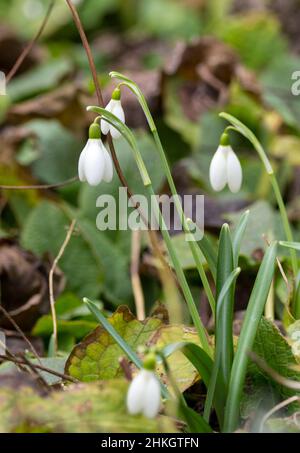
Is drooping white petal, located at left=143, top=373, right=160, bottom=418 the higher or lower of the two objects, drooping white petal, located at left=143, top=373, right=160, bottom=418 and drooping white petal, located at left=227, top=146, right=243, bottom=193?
the lower

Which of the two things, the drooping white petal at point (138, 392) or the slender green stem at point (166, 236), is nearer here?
the drooping white petal at point (138, 392)

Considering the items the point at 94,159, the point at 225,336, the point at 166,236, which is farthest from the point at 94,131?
the point at 225,336

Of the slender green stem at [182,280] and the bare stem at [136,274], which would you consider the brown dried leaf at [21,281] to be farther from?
the slender green stem at [182,280]

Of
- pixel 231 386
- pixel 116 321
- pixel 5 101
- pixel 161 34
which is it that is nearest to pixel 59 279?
pixel 116 321

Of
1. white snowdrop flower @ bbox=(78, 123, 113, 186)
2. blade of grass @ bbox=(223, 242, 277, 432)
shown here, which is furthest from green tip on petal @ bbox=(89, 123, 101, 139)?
blade of grass @ bbox=(223, 242, 277, 432)

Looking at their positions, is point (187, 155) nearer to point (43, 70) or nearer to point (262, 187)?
point (262, 187)

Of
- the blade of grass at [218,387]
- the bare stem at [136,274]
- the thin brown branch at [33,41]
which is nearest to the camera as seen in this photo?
the blade of grass at [218,387]

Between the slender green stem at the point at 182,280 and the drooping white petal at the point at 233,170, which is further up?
the drooping white petal at the point at 233,170

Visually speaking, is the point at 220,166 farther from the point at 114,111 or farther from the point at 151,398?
the point at 151,398

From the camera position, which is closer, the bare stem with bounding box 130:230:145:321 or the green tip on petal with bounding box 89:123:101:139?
the green tip on petal with bounding box 89:123:101:139

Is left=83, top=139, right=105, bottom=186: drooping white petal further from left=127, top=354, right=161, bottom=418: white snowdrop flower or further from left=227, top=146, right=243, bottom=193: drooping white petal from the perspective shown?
left=127, top=354, right=161, bottom=418: white snowdrop flower

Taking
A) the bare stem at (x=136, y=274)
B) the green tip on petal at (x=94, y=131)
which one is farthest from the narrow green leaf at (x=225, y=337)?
the bare stem at (x=136, y=274)
